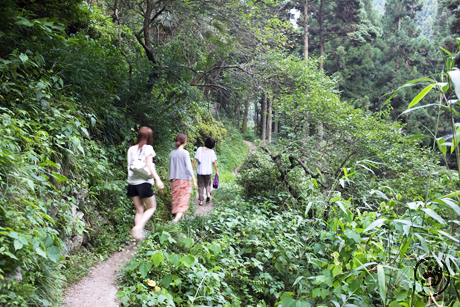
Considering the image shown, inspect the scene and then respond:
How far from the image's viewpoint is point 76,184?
12.8 feet

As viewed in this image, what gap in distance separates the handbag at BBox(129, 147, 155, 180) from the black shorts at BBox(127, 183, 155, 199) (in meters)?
0.17

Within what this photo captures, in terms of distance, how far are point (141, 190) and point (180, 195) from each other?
1.15 meters

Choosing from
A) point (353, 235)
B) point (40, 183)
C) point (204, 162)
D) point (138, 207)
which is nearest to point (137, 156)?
point (138, 207)

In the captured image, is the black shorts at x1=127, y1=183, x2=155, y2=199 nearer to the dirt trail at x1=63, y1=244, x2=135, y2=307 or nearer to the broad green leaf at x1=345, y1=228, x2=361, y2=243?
the dirt trail at x1=63, y1=244, x2=135, y2=307

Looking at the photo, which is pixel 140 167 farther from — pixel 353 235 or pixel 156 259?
pixel 353 235

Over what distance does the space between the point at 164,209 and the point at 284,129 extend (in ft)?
14.5

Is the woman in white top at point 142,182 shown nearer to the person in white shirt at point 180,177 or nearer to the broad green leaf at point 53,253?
the person in white shirt at point 180,177

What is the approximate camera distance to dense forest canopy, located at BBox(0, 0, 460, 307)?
2295 millimetres

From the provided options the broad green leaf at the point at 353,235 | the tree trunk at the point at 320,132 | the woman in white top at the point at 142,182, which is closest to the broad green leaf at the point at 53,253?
the woman in white top at the point at 142,182

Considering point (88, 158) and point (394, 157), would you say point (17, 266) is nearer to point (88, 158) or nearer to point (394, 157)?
point (88, 158)

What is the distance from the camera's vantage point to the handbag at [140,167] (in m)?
4.25

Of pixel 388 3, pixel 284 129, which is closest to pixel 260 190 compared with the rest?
pixel 284 129

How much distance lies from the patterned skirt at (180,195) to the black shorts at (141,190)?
1.03m

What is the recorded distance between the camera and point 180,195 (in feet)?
17.8
